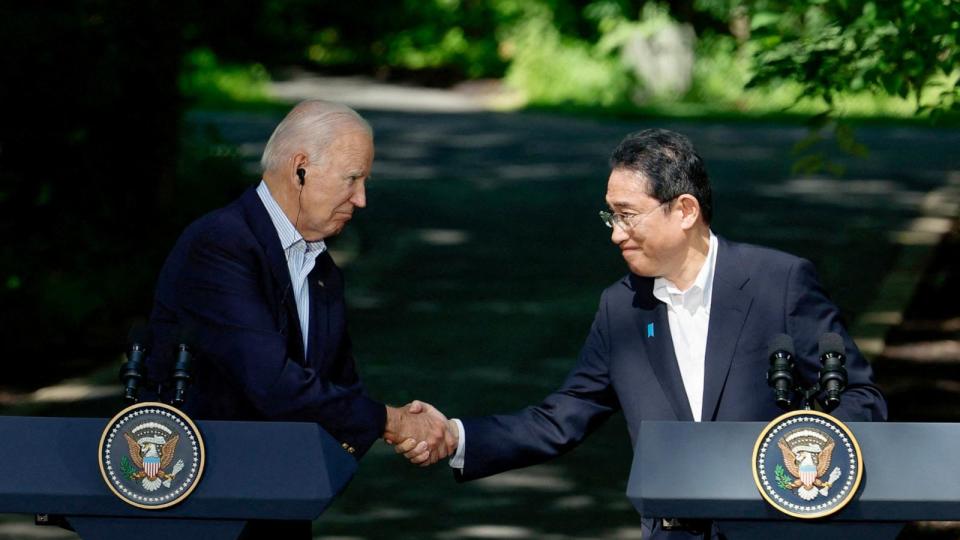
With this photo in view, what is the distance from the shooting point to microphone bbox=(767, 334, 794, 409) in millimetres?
4254

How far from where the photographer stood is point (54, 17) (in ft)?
40.8

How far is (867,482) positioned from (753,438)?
0.29m

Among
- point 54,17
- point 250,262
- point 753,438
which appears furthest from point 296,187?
point 54,17

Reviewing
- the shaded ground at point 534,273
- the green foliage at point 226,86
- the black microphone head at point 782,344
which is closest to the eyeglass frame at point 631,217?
the black microphone head at point 782,344

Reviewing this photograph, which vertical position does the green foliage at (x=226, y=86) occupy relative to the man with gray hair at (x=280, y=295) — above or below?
below

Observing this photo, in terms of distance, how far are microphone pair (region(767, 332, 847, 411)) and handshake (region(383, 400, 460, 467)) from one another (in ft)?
4.40

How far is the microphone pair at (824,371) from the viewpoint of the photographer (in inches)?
167

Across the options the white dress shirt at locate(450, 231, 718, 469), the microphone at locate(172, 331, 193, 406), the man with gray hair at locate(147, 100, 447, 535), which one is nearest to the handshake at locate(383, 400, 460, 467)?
the man with gray hair at locate(147, 100, 447, 535)

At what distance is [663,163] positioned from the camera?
4863 millimetres

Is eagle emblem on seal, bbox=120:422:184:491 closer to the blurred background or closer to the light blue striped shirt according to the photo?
the light blue striped shirt

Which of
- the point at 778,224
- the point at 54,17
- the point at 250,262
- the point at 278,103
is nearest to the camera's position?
A: the point at 250,262

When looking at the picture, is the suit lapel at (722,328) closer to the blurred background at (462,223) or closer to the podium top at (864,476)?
the podium top at (864,476)

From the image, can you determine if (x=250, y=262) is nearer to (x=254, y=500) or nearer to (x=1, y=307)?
(x=254, y=500)

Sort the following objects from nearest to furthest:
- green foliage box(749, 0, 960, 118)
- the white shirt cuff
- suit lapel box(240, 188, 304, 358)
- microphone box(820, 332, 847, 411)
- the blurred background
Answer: microphone box(820, 332, 847, 411)
suit lapel box(240, 188, 304, 358)
the white shirt cuff
green foliage box(749, 0, 960, 118)
the blurred background
